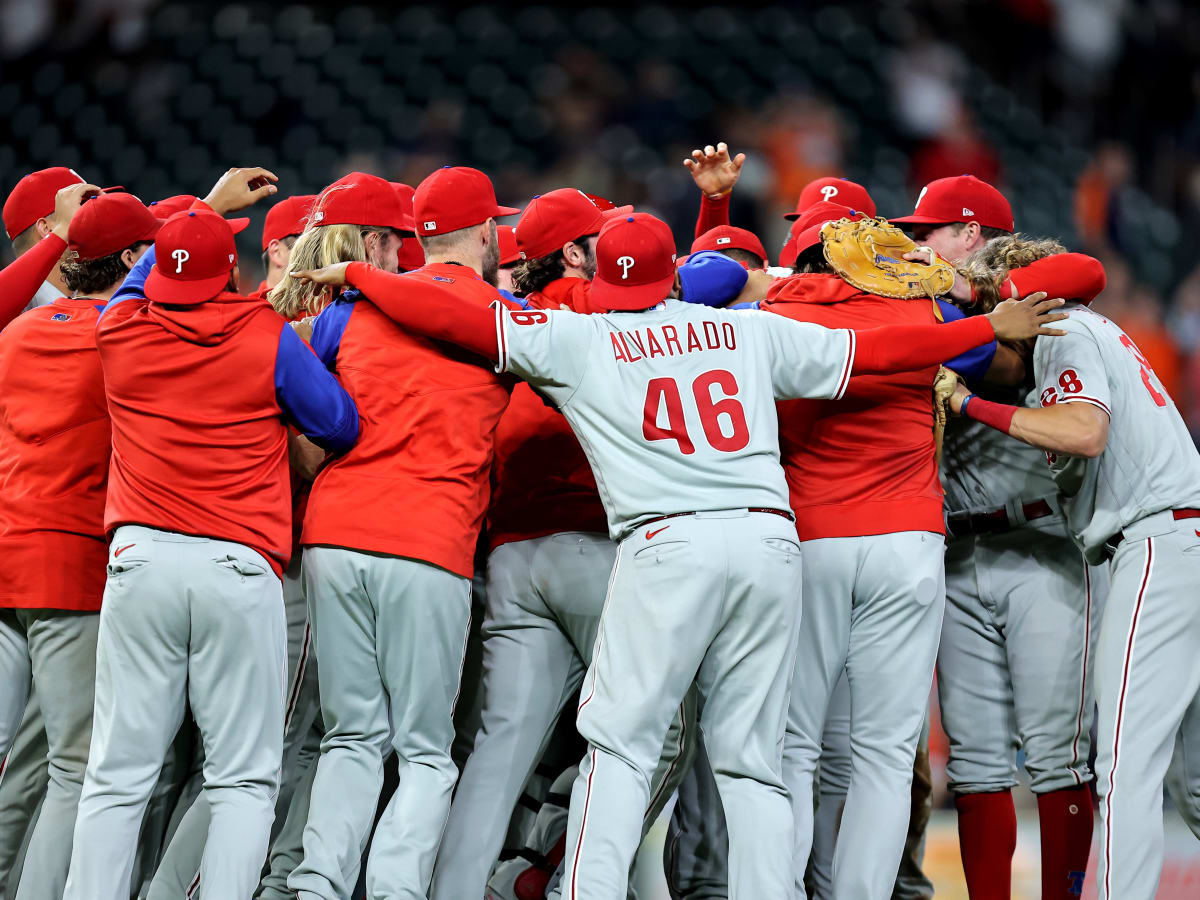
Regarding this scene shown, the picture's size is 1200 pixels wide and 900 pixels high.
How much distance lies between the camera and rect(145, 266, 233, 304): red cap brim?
3.69 metres

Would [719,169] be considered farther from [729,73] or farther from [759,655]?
[729,73]

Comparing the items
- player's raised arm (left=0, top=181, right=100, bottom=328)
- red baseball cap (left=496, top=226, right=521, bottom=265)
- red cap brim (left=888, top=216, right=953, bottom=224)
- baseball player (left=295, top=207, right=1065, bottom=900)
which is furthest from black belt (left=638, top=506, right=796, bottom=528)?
player's raised arm (left=0, top=181, right=100, bottom=328)

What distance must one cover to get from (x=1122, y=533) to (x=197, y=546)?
9.03 ft

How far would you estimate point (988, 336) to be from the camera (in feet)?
13.0

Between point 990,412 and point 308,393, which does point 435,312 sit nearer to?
point 308,393

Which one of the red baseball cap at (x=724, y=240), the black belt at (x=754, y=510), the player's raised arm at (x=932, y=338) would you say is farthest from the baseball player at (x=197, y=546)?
the red baseball cap at (x=724, y=240)

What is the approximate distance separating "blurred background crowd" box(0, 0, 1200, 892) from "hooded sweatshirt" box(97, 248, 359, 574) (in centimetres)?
588

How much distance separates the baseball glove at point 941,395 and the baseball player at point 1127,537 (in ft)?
0.13

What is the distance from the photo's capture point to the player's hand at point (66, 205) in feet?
14.7

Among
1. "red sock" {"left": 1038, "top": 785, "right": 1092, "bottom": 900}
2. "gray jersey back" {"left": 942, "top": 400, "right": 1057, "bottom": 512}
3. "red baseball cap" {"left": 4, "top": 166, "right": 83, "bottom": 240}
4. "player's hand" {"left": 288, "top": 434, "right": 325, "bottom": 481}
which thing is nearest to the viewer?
"player's hand" {"left": 288, "top": 434, "right": 325, "bottom": 481}

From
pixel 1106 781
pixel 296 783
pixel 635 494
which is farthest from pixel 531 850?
pixel 1106 781

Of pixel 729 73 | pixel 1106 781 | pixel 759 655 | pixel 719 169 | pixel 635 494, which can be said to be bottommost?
pixel 1106 781

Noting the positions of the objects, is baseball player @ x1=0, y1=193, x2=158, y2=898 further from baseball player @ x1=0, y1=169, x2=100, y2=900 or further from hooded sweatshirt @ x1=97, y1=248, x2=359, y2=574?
hooded sweatshirt @ x1=97, y1=248, x2=359, y2=574

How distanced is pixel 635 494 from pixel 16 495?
1.90 meters
